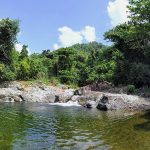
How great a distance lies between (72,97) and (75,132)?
24.6 m

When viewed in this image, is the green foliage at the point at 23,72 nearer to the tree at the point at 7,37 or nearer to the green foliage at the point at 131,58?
the tree at the point at 7,37

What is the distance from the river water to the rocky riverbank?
18.5 ft

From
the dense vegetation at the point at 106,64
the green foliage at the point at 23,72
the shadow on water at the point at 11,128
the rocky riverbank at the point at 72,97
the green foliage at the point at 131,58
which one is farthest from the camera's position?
the green foliage at the point at 23,72

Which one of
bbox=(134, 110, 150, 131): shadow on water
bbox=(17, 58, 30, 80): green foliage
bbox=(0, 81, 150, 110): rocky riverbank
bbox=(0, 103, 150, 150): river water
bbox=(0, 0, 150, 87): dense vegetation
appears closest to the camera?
bbox=(0, 103, 150, 150): river water

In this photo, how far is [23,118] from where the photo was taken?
30.6 meters

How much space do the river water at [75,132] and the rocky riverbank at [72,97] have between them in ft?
18.5

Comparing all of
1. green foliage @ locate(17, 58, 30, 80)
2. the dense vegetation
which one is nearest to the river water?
the dense vegetation

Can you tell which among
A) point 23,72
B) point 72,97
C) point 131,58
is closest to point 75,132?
point 72,97

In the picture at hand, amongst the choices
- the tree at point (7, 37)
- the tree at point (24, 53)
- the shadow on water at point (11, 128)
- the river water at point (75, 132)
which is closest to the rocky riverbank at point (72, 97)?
the river water at point (75, 132)

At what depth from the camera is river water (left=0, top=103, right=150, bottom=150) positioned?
19.6 meters

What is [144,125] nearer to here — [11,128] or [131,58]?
[11,128]

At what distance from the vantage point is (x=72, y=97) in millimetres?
48438

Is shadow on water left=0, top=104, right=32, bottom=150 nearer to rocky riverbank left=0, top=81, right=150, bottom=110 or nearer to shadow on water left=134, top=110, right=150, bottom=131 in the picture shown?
shadow on water left=134, top=110, right=150, bottom=131

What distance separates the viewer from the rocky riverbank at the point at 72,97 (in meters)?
38.9
